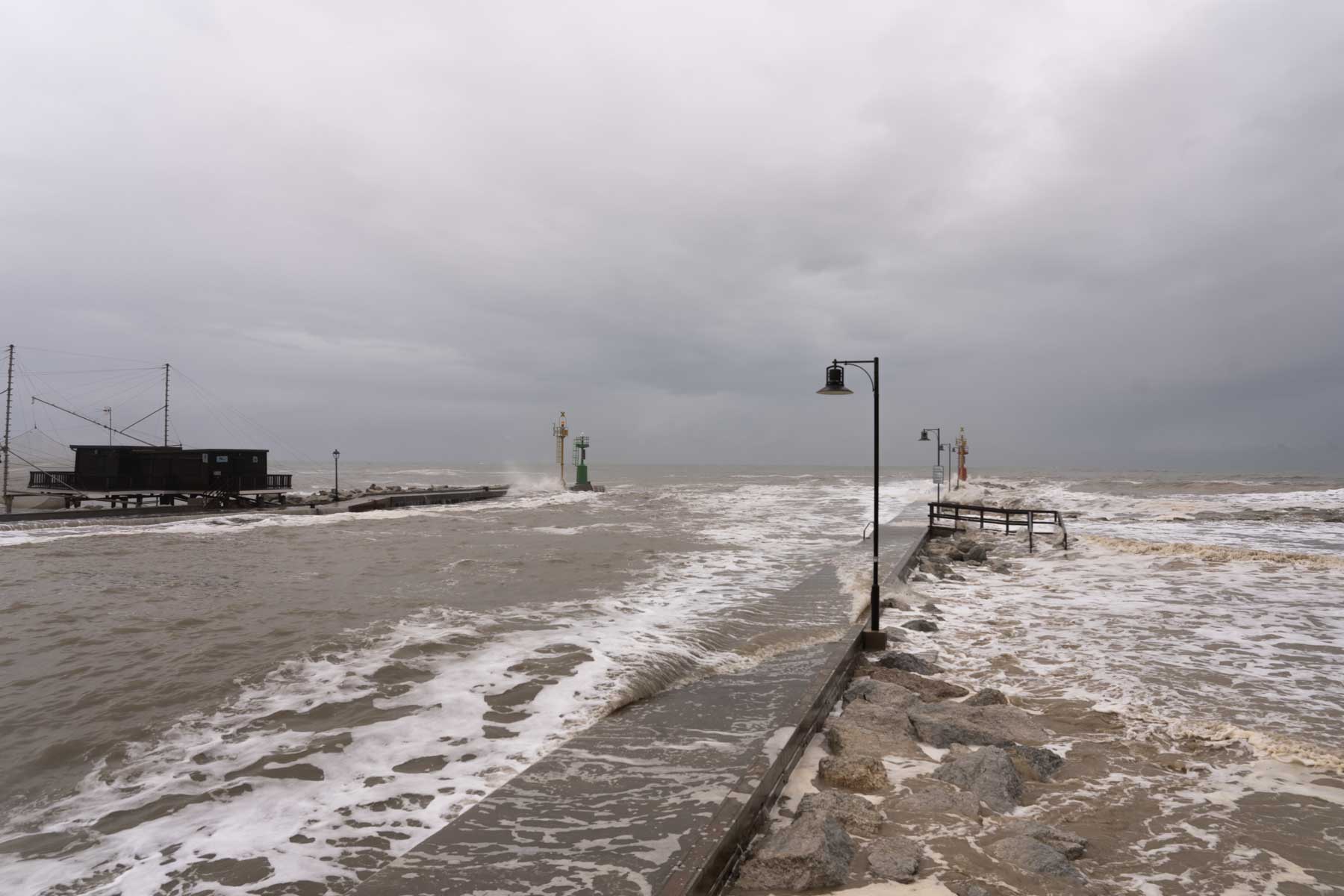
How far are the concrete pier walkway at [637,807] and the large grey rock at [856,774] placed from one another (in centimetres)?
36

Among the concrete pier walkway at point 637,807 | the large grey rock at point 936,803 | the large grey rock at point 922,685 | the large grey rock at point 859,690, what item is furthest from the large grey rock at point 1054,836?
the large grey rock at point 922,685

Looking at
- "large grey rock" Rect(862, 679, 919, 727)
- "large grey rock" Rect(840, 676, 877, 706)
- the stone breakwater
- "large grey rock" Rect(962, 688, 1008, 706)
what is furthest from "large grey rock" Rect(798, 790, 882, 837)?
"large grey rock" Rect(962, 688, 1008, 706)

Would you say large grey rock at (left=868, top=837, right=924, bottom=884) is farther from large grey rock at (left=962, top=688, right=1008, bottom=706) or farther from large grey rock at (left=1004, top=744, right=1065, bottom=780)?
large grey rock at (left=962, top=688, right=1008, bottom=706)

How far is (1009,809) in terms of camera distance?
17.6ft

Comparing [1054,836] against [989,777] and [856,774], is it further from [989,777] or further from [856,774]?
[856,774]

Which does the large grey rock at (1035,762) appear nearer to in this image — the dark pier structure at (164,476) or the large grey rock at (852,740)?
the large grey rock at (852,740)

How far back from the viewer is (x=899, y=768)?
6.16 meters

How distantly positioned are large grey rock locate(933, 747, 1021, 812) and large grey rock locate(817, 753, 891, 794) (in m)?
0.56

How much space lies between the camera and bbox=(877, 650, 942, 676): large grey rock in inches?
375

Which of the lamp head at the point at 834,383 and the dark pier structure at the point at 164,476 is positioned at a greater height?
the lamp head at the point at 834,383

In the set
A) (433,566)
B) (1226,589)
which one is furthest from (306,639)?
(1226,589)

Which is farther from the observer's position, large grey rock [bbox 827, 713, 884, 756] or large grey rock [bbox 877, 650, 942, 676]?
large grey rock [bbox 877, 650, 942, 676]

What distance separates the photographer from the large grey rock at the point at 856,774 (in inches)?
224

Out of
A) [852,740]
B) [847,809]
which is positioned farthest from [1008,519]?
[847,809]
